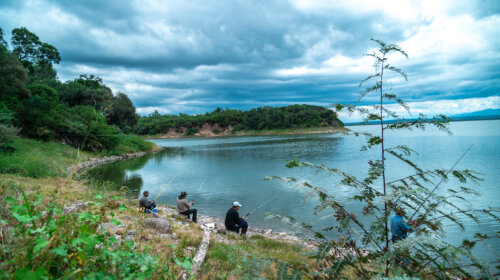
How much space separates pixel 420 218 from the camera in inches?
97.3

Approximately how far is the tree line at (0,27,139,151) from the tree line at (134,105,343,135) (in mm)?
69564

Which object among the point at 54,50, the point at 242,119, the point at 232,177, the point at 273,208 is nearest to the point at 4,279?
the point at 273,208

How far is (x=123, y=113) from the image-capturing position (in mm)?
51812

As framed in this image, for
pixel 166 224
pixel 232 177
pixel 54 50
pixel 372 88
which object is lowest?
pixel 232 177

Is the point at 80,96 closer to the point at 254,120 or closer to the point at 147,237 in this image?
the point at 147,237

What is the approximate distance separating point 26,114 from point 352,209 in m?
33.5

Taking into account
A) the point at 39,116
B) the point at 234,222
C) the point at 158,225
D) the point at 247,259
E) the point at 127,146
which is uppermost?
the point at 39,116

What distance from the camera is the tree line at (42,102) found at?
2382cm

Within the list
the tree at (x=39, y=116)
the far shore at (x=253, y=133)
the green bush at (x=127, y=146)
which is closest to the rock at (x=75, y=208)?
the tree at (x=39, y=116)

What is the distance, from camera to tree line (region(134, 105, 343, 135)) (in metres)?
107

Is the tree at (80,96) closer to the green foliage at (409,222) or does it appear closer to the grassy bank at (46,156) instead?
the grassy bank at (46,156)

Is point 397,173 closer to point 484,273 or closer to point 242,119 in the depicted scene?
point 484,273

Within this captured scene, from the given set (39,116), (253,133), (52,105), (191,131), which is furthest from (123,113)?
(191,131)

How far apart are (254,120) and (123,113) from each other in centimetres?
7402
